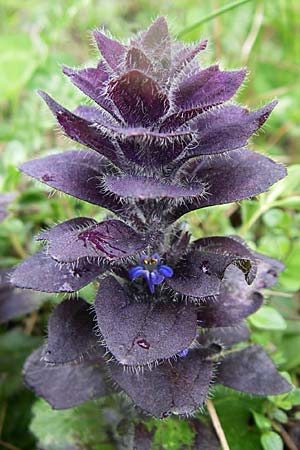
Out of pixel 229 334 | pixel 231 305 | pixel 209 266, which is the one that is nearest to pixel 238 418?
pixel 229 334

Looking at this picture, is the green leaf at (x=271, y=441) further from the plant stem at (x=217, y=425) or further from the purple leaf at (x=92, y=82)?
the purple leaf at (x=92, y=82)

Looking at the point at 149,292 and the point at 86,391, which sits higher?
the point at 149,292

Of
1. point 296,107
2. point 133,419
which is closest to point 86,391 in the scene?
point 133,419

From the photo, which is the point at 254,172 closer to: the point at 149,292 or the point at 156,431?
the point at 149,292

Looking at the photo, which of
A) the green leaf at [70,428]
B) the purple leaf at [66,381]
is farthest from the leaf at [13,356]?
the purple leaf at [66,381]

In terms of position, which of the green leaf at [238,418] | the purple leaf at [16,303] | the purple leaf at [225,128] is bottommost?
the green leaf at [238,418]

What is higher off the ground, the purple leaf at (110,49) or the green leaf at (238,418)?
the purple leaf at (110,49)
